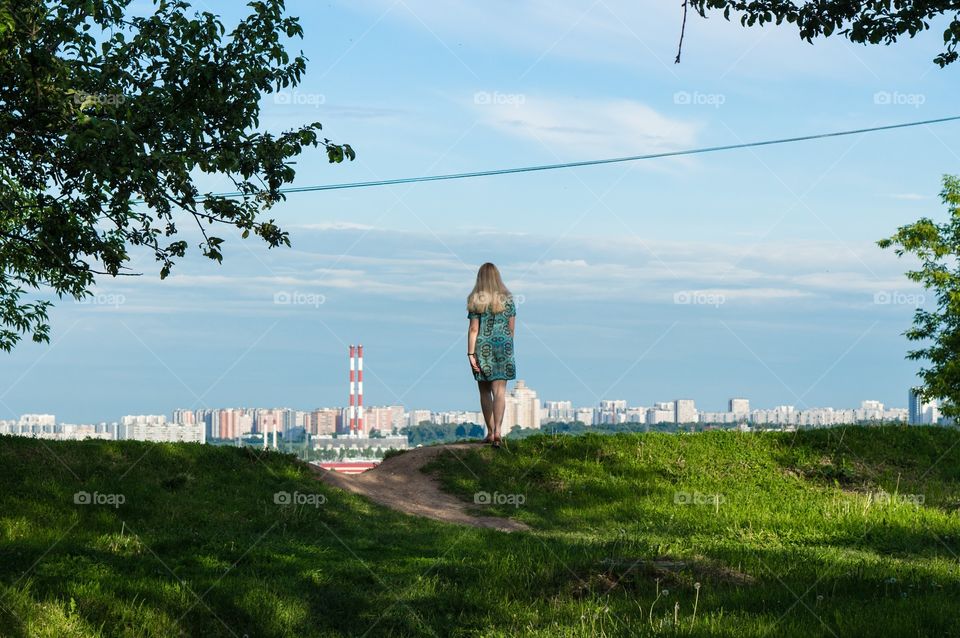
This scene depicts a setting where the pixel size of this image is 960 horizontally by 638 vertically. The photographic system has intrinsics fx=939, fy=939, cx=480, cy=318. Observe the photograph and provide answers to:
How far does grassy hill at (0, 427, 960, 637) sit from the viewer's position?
8984mm

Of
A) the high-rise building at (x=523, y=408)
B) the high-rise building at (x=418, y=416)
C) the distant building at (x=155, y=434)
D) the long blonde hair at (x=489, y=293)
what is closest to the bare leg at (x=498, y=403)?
the long blonde hair at (x=489, y=293)

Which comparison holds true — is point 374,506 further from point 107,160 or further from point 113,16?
point 113,16

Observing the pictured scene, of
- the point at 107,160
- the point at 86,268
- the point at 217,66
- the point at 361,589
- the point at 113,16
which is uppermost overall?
the point at 113,16

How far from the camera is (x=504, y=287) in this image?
19797mm

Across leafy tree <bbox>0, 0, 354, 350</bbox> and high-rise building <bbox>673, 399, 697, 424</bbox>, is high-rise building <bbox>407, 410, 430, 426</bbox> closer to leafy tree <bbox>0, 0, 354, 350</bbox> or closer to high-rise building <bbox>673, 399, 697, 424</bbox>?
high-rise building <bbox>673, 399, 697, 424</bbox>

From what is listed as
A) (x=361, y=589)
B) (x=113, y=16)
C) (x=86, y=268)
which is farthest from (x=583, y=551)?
(x=113, y=16)

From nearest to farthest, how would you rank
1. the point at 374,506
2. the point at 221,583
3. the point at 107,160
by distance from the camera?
the point at 221,583 → the point at 107,160 → the point at 374,506

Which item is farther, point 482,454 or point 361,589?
point 482,454

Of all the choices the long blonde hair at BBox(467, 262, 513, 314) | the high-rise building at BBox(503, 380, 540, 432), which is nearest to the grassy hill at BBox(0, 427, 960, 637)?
the long blonde hair at BBox(467, 262, 513, 314)

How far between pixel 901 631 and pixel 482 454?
12524mm

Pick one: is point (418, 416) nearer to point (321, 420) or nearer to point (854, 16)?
point (321, 420)

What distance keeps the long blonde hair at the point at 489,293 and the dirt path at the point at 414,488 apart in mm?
3056

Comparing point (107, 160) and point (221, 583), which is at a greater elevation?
point (107, 160)

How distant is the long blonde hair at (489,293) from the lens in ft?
64.2
